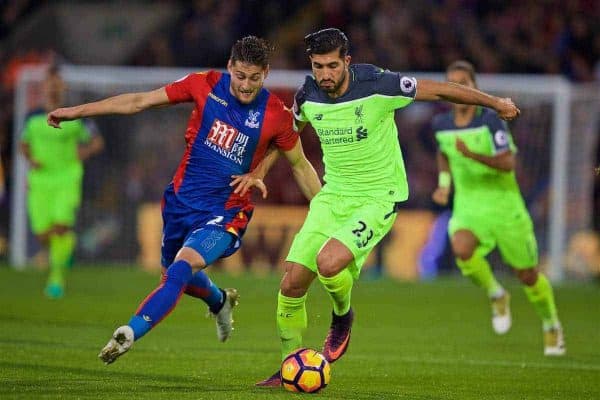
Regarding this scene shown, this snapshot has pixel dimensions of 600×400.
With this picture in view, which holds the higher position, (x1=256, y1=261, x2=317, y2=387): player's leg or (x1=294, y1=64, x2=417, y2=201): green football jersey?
(x1=294, y1=64, x2=417, y2=201): green football jersey

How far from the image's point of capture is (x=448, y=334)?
13102 mm

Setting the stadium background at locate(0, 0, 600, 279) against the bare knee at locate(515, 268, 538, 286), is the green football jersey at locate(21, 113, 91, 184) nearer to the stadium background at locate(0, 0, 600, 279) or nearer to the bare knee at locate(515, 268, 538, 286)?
the stadium background at locate(0, 0, 600, 279)

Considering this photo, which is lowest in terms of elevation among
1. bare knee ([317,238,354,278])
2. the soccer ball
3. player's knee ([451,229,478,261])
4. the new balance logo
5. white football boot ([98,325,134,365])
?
player's knee ([451,229,478,261])

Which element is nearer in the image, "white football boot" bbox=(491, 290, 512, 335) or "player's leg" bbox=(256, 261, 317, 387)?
"player's leg" bbox=(256, 261, 317, 387)

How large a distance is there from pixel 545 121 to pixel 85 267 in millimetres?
8011

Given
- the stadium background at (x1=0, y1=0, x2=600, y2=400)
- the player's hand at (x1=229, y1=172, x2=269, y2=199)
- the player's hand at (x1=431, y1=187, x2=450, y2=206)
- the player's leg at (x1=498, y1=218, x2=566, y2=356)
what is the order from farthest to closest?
1. the player's hand at (x1=431, y1=187, x2=450, y2=206)
2. the player's leg at (x1=498, y1=218, x2=566, y2=356)
3. the stadium background at (x1=0, y1=0, x2=600, y2=400)
4. the player's hand at (x1=229, y1=172, x2=269, y2=199)

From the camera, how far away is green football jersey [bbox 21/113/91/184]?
16875 millimetres

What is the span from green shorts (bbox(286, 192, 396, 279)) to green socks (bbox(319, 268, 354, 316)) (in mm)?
116

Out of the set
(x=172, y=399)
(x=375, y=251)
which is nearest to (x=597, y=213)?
(x=375, y=251)

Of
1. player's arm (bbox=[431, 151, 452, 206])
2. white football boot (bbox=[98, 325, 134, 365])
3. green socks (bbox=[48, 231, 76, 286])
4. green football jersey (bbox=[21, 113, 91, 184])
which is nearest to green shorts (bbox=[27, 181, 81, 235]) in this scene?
green football jersey (bbox=[21, 113, 91, 184])

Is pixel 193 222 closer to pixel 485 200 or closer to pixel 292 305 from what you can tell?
pixel 292 305

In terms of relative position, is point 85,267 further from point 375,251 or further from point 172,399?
point 172,399

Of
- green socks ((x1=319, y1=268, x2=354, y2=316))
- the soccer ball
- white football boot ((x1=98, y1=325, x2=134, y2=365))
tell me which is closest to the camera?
white football boot ((x1=98, y1=325, x2=134, y2=365))

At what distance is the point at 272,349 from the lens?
11258 millimetres
